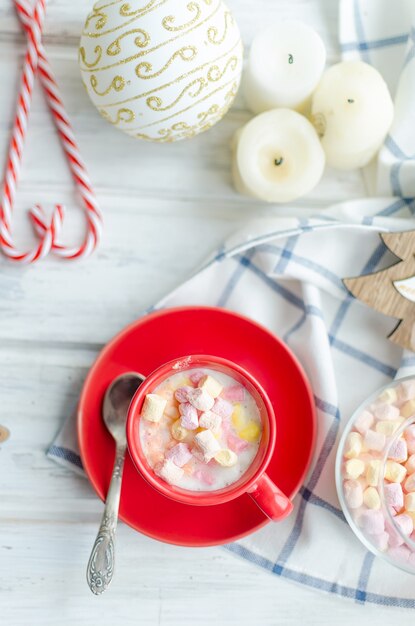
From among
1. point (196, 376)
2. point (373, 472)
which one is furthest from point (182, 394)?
point (373, 472)

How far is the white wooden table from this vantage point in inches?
39.7

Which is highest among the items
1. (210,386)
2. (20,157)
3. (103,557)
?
(20,157)

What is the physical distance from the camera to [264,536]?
3.30 ft

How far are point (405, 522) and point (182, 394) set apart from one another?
0.32 meters

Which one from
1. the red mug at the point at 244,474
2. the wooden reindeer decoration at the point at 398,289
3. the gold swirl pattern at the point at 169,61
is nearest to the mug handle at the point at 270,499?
the red mug at the point at 244,474

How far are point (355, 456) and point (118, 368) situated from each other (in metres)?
0.32

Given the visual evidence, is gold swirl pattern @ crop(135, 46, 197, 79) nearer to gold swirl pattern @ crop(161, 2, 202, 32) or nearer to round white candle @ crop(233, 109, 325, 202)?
gold swirl pattern @ crop(161, 2, 202, 32)

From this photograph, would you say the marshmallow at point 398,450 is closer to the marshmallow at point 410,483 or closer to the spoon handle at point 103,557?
Result: the marshmallow at point 410,483

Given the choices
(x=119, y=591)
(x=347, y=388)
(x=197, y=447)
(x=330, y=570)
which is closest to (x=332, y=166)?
(x=347, y=388)

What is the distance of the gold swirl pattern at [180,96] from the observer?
2.83 feet

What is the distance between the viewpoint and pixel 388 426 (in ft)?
3.09

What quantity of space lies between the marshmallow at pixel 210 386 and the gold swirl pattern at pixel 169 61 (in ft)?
1.16

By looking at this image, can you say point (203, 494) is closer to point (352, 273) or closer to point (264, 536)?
point (264, 536)

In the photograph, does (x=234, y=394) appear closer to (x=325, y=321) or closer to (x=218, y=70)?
(x=325, y=321)
